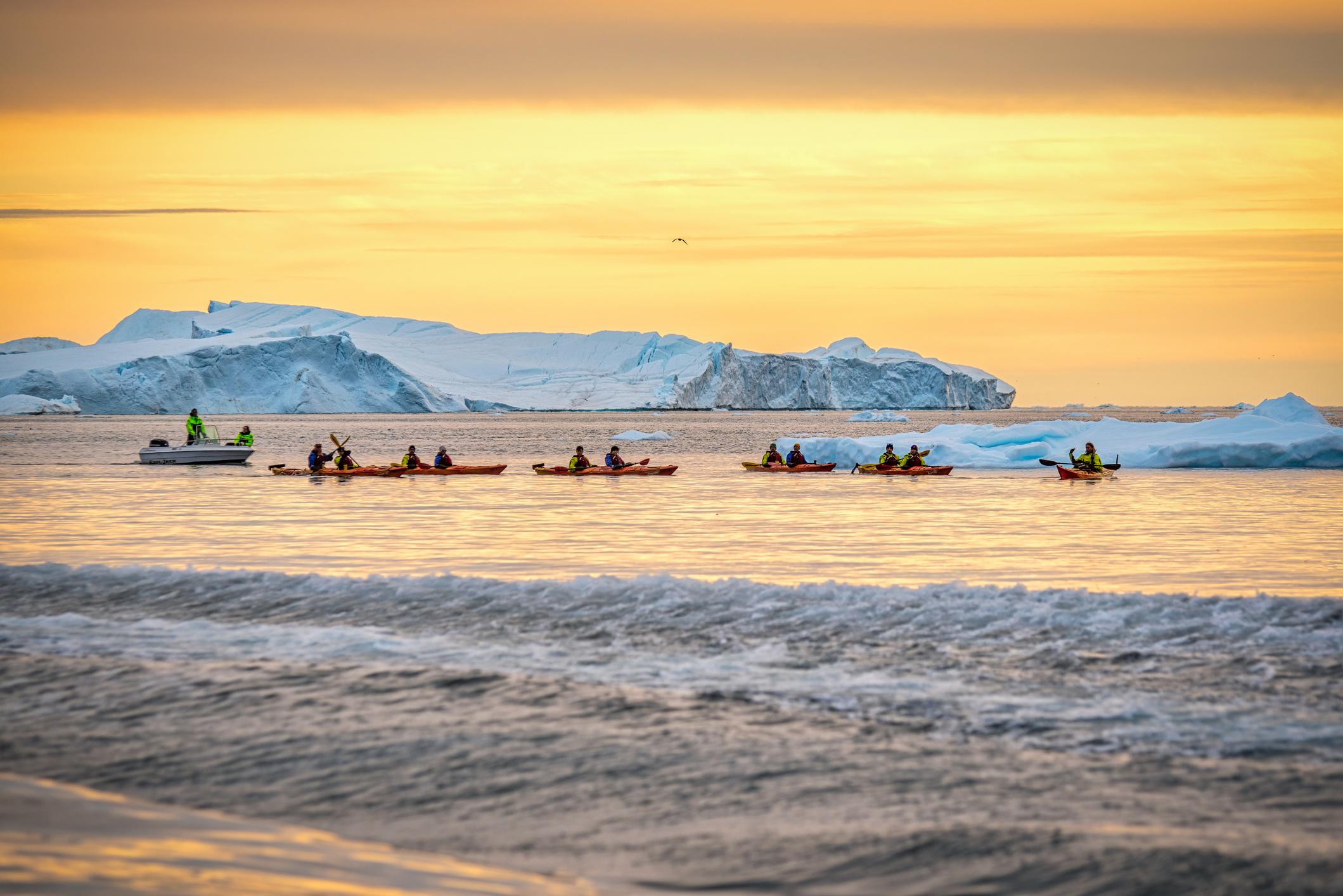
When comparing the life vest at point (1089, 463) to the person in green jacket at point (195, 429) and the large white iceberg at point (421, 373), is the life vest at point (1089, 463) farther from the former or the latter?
the large white iceberg at point (421, 373)

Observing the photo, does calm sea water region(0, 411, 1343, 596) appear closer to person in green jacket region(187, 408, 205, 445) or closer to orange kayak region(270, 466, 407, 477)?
orange kayak region(270, 466, 407, 477)

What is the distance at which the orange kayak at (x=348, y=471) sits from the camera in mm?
35094

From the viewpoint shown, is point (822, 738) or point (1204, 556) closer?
point (822, 738)

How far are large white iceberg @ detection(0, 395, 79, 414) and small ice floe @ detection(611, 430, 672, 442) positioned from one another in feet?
240

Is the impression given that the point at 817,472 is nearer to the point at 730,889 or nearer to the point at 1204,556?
the point at 1204,556

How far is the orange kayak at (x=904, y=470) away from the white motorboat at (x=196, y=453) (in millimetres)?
19591

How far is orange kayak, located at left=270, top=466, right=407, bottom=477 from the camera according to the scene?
3509cm

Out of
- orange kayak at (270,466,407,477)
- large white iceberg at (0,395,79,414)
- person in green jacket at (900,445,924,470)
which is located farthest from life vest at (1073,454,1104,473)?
large white iceberg at (0,395,79,414)

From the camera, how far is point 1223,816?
5562mm

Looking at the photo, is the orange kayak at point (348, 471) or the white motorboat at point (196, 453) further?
the white motorboat at point (196, 453)

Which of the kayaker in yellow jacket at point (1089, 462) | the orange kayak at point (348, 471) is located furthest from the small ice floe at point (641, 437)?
the kayaker in yellow jacket at point (1089, 462)

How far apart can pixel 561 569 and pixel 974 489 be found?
19.1 metres

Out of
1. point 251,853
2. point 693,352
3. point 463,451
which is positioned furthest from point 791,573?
point 693,352

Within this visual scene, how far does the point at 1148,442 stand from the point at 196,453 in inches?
1216
